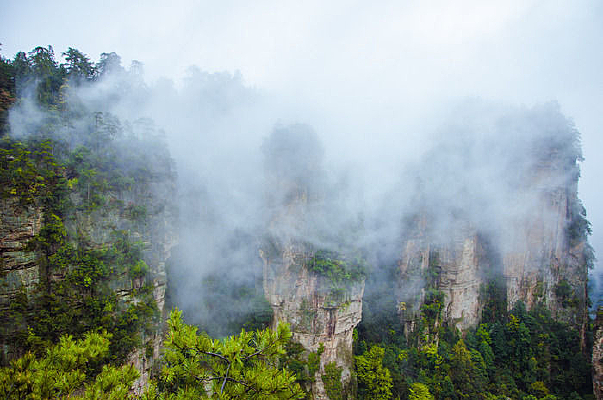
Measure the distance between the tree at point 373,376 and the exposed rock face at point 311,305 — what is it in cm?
108

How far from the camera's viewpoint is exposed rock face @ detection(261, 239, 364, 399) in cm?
1877

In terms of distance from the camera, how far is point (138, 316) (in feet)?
43.4

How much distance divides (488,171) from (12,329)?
3393 centimetres

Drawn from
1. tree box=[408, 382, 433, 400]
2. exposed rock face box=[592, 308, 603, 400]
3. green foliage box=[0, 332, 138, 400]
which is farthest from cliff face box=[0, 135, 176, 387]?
exposed rock face box=[592, 308, 603, 400]

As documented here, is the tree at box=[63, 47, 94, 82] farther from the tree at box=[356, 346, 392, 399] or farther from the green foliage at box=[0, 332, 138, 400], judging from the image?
the tree at box=[356, 346, 392, 399]

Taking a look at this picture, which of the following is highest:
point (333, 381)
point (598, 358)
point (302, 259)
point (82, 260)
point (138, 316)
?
point (82, 260)

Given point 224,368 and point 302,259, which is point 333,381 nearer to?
point 302,259

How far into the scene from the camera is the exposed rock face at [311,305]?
61.6 feet

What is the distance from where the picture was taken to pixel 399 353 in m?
22.0

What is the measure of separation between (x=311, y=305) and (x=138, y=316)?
10.5 meters

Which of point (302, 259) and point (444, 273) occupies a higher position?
point (302, 259)

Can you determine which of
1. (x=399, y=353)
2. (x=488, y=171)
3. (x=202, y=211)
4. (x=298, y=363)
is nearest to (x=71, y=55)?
(x=202, y=211)

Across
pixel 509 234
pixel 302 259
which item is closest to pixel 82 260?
pixel 302 259

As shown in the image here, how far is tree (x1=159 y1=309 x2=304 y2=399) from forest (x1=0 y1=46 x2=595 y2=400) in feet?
0.08
